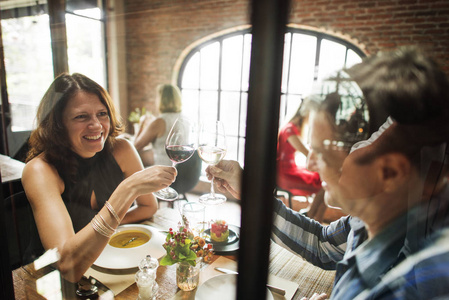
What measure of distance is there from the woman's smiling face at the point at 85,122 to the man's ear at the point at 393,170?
2.52 ft

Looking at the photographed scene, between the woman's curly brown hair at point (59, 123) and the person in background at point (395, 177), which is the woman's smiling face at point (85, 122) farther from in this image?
the person in background at point (395, 177)

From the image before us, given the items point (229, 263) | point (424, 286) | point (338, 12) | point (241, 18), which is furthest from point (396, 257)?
point (241, 18)

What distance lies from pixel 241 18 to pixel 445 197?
124 inches

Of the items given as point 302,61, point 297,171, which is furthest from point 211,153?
point 302,61

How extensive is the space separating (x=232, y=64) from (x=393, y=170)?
328cm

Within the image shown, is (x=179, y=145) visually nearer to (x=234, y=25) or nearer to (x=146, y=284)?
(x=146, y=284)

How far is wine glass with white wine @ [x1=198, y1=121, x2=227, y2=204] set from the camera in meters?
0.80

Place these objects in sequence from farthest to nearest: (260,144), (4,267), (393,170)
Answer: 1. (4,267)
2. (393,170)
3. (260,144)

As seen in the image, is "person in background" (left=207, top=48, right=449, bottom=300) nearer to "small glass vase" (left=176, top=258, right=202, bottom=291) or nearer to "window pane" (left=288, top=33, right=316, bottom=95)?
"small glass vase" (left=176, top=258, right=202, bottom=291)

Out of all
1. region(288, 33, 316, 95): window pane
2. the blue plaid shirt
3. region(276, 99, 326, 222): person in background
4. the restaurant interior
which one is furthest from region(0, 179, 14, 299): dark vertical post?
region(288, 33, 316, 95): window pane

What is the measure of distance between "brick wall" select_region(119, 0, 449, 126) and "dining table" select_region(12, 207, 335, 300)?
1562 millimetres

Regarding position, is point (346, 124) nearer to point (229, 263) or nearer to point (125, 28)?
point (229, 263)

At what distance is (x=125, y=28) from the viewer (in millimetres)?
4004

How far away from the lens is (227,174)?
2.75 ft
